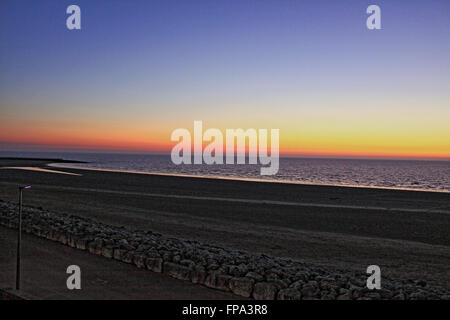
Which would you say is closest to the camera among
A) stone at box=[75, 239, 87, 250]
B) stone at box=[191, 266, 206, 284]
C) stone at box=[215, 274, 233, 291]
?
stone at box=[215, 274, 233, 291]

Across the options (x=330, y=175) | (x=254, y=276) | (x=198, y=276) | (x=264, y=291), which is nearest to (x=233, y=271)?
(x=254, y=276)

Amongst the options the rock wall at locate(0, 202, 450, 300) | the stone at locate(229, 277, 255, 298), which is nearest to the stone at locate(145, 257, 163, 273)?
the rock wall at locate(0, 202, 450, 300)

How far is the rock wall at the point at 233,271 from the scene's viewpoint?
25.8 feet

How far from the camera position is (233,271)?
888cm

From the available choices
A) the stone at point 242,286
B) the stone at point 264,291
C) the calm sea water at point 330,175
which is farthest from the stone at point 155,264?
the calm sea water at point 330,175

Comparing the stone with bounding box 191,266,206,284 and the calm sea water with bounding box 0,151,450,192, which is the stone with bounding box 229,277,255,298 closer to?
the stone with bounding box 191,266,206,284

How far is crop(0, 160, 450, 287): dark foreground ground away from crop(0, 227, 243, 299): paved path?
4933 millimetres

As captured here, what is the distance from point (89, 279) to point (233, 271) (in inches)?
117

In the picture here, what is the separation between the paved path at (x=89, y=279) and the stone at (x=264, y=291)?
406mm

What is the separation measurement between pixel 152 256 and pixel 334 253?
6.13m

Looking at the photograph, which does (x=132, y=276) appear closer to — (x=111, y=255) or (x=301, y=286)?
(x=111, y=255)

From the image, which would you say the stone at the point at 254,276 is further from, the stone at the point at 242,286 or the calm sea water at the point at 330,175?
the calm sea water at the point at 330,175

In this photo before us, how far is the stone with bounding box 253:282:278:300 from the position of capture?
780 centimetres
